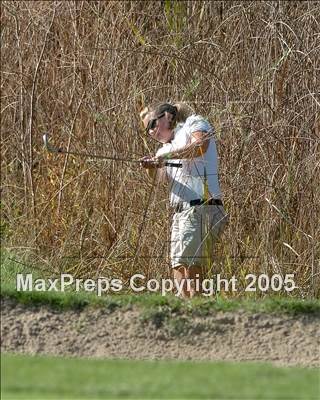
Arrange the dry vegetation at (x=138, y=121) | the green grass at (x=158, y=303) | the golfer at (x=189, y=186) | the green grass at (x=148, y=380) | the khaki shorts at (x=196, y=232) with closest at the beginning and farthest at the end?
the green grass at (x=148, y=380) → the green grass at (x=158, y=303) → the golfer at (x=189, y=186) → the khaki shorts at (x=196, y=232) → the dry vegetation at (x=138, y=121)

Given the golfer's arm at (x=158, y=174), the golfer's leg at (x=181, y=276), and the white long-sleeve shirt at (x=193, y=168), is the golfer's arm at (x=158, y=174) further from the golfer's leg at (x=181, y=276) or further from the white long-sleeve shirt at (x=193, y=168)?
the golfer's leg at (x=181, y=276)

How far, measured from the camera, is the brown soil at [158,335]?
8.14 meters

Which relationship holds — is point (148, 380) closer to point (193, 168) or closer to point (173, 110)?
point (193, 168)

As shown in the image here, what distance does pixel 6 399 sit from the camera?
6062 mm

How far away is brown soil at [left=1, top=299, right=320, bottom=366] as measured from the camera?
26.7 ft

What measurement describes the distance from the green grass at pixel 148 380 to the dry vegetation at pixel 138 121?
10.8 ft

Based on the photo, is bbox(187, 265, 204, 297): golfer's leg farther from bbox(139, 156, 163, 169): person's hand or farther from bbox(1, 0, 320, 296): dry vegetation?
bbox(139, 156, 163, 169): person's hand

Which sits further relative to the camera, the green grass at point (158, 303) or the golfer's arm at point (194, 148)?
the golfer's arm at point (194, 148)

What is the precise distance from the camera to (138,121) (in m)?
11.3

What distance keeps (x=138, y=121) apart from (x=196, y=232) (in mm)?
1793

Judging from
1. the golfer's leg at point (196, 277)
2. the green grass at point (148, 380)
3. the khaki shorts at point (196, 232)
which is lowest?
the green grass at point (148, 380)

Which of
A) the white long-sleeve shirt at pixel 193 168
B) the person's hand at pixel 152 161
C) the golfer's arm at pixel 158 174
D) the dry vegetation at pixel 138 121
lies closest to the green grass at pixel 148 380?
the person's hand at pixel 152 161

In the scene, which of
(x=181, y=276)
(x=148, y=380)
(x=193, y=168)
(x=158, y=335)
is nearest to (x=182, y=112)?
(x=193, y=168)

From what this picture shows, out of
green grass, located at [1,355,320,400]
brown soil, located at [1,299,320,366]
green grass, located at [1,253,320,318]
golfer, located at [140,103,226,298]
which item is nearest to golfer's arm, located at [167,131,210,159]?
golfer, located at [140,103,226,298]
